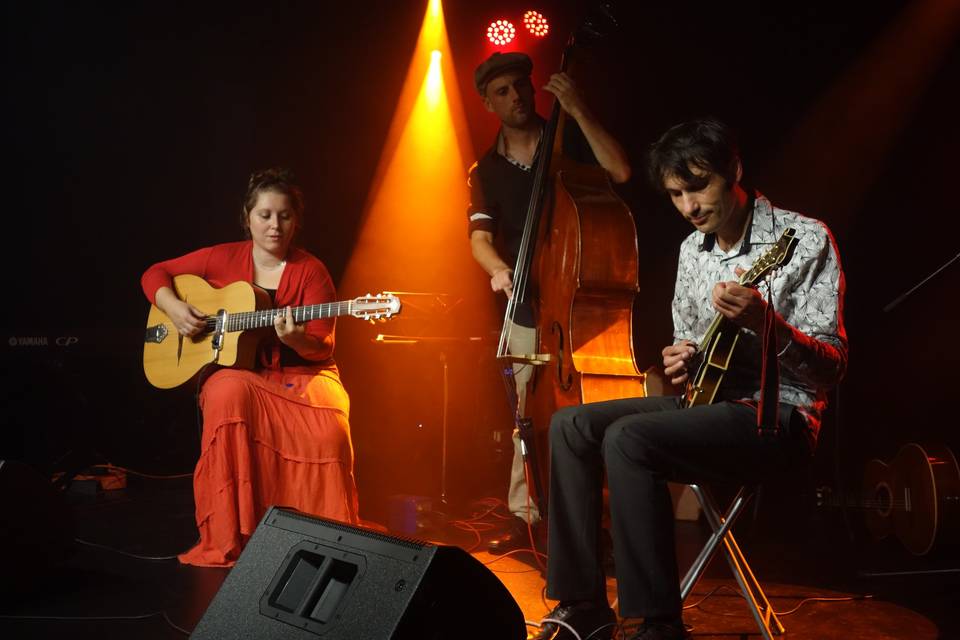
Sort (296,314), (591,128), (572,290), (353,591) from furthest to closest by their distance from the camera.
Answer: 1. (296,314)
2. (591,128)
3. (572,290)
4. (353,591)

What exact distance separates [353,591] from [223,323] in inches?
80.5

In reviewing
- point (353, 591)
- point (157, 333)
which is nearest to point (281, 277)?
point (157, 333)

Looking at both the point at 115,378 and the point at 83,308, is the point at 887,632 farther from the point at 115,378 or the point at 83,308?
the point at 83,308

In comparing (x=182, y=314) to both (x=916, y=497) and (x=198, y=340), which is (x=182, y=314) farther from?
(x=916, y=497)

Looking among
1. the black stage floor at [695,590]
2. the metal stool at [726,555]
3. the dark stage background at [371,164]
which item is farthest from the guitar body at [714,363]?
the dark stage background at [371,164]

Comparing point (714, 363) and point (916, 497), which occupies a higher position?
point (714, 363)

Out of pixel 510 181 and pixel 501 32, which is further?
pixel 501 32

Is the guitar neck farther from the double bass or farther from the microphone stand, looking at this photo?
the microphone stand

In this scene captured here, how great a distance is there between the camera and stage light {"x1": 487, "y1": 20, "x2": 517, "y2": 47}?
462 cm

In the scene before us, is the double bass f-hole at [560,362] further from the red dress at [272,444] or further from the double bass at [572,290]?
the red dress at [272,444]

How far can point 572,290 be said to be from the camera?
2.64m

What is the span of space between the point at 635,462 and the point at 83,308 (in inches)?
163

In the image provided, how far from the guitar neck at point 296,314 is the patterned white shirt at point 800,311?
1494 millimetres

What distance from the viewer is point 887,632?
7.39 feet
